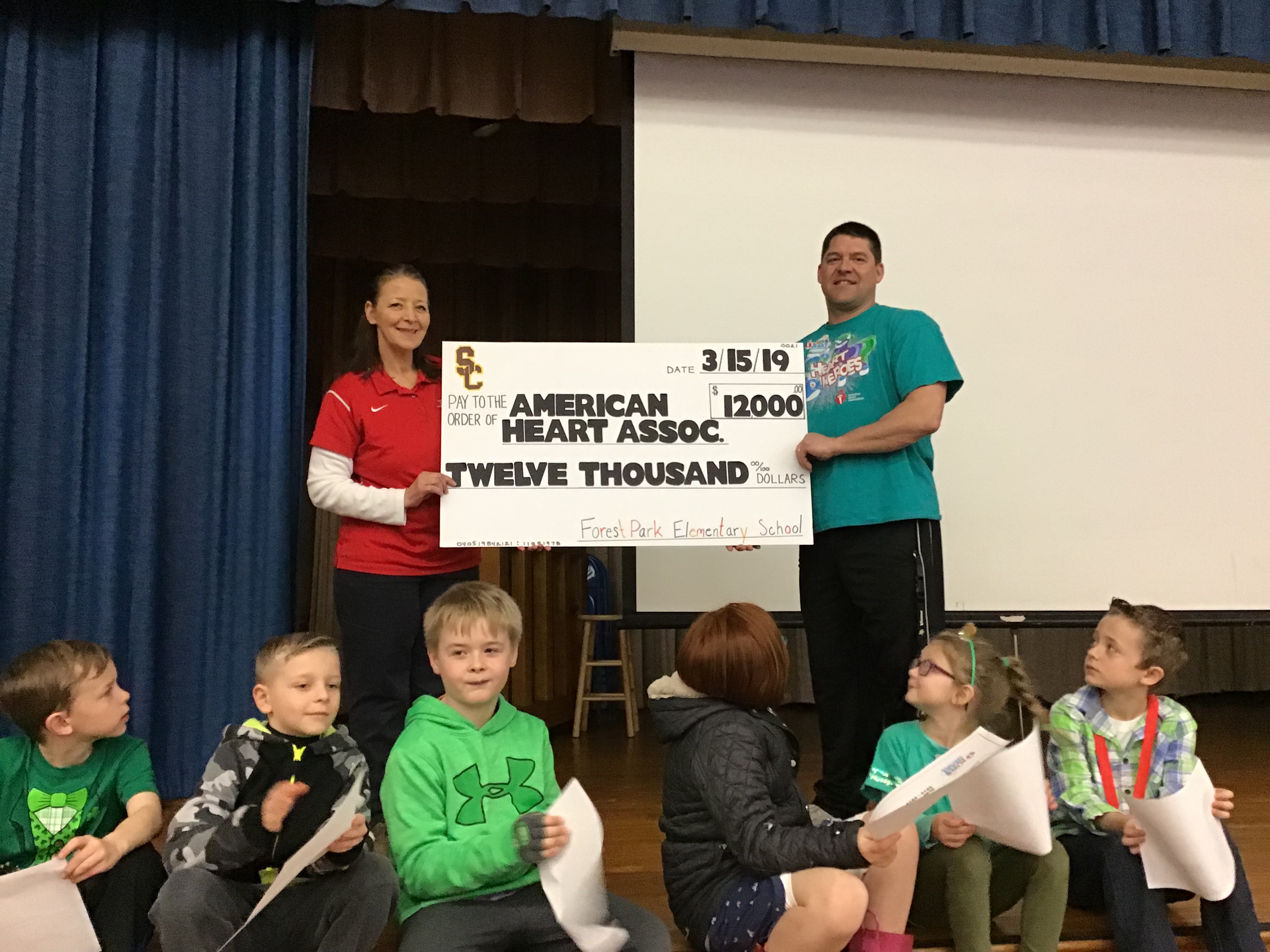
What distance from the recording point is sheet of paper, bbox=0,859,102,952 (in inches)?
55.5

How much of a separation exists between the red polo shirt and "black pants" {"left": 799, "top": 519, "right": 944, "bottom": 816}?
33.9 inches

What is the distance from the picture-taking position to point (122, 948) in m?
1.56

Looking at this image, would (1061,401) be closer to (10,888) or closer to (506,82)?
(506,82)

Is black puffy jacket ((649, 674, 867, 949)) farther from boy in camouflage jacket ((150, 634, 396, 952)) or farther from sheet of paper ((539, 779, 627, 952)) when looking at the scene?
boy in camouflage jacket ((150, 634, 396, 952))

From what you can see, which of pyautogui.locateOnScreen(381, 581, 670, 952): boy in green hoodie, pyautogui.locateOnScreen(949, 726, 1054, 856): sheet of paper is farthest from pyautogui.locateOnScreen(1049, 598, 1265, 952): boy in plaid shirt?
pyautogui.locateOnScreen(381, 581, 670, 952): boy in green hoodie

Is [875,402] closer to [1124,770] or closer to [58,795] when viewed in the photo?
[1124,770]

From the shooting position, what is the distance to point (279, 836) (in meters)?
1.54

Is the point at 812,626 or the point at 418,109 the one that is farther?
the point at 418,109

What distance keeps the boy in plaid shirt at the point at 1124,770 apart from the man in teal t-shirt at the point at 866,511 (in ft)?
1.32

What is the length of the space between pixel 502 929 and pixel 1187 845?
1.13 metres

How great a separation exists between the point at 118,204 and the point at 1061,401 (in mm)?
2968

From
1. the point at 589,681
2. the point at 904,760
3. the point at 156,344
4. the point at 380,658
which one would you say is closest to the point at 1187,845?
the point at 904,760

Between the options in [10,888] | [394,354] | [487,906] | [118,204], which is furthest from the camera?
[118,204]

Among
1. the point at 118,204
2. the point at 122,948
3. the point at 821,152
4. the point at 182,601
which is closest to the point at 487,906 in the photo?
the point at 122,948
